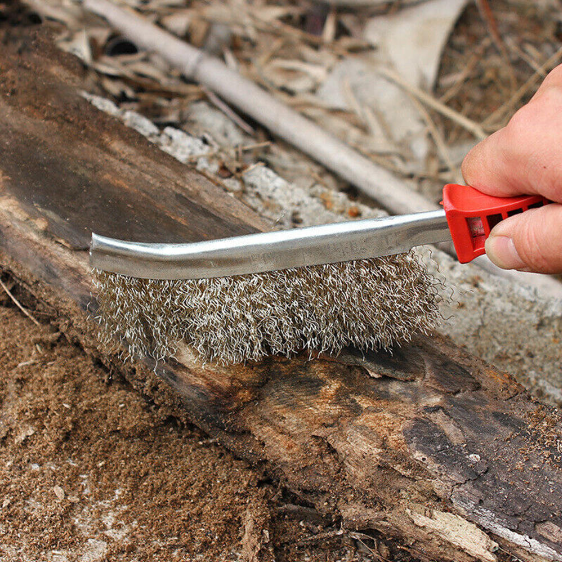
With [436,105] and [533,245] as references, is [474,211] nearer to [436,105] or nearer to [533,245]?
[533,245]

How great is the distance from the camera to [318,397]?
1.82 meters

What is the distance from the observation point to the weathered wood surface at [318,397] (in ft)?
5.36

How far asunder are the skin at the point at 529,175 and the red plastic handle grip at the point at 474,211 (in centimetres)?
3

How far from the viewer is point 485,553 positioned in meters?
1.62

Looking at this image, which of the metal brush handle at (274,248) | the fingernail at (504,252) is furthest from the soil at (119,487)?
the fingernail at (504,252)

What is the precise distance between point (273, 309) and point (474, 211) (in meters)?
0.69

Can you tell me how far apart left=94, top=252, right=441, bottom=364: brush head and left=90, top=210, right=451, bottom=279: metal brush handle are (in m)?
0.05

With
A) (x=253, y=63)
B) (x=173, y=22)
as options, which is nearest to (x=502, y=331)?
(x=253, y=63)

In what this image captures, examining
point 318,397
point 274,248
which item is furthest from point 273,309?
point 318,397

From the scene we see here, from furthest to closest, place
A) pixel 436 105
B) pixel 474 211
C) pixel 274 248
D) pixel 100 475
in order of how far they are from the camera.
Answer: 1. pixel 436 105
2. pixel 100 475
3. pixel 274 248
4. pixel 474 211

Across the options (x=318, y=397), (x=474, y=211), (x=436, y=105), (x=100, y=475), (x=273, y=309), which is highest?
(x=474, y=211)

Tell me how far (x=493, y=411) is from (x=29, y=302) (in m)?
1.74

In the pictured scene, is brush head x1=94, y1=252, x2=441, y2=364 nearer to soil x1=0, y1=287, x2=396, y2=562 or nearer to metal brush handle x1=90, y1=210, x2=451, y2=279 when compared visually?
metal brush handle x1=90, y1=210, x2=451, y2=279

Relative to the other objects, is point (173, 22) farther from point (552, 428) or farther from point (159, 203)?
point (552, 428)
